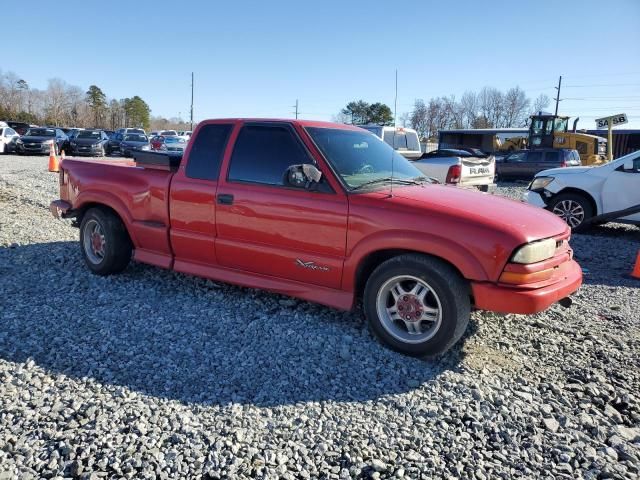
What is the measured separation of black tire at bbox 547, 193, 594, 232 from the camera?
29.2ft

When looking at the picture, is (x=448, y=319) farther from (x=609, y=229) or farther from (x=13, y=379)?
(x=609, y=229)

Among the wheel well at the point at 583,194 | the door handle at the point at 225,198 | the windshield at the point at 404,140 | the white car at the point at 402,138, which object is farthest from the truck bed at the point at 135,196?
the windshield at the point at 404,140

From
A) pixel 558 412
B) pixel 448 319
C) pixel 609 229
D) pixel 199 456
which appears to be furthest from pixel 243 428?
pixel 609 229

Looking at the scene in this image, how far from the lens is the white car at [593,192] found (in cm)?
835

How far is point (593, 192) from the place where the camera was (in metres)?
8.80

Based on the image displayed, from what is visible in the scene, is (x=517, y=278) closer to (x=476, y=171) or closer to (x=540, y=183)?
(x=540, y=183)

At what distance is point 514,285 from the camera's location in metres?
3.39

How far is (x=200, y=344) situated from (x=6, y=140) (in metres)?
27.2

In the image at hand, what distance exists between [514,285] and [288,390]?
1.72 metres

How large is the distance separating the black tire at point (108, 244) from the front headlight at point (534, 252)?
4.02 m

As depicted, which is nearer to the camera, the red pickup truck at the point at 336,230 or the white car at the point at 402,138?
the red pickup truck at the point at 336,230

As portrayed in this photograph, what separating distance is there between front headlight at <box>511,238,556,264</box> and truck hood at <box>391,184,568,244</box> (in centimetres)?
4

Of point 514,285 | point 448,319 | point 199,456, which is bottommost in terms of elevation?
point 199,456

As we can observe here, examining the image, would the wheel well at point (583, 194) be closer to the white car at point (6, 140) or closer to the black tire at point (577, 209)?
the black tire at point (577, 209)
